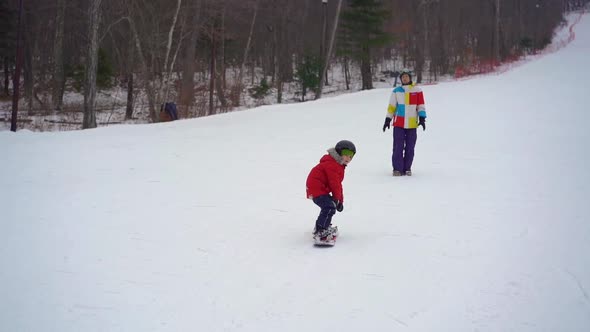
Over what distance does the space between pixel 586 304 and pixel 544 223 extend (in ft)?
6.90

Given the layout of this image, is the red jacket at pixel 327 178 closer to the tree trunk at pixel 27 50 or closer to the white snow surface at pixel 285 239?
the white snow surface at pixel 285 239

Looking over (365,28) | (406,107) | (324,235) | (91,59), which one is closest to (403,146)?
(406,107)

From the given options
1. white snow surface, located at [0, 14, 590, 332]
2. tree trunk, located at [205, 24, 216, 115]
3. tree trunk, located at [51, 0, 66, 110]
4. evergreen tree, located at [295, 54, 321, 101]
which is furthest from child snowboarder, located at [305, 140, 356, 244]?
evergreen tree, located at [295, 54, 321, 101]

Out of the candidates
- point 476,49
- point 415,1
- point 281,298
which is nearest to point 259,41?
point 415,1

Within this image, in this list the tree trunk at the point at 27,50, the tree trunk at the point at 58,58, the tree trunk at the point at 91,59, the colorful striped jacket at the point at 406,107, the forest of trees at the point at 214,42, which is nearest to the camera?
the colorful striped jacket at the point at 406,107

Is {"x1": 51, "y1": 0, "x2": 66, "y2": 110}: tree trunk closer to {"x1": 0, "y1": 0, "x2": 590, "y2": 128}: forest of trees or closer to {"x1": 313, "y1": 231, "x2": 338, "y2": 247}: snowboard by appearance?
{"x1": 0, "y1": 0, "x2": 590, "y2": 128}: forest of trees

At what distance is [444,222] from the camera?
19.9ft

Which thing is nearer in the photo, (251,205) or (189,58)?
(251,205)

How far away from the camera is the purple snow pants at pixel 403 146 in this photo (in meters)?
8.79

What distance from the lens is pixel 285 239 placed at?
571cm

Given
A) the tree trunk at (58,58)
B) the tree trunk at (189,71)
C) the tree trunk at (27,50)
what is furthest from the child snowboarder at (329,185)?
the tree trunk at (27,50)

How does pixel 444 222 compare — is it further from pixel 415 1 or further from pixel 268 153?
pixel 415 1

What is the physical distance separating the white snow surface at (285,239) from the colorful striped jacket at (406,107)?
99 cm

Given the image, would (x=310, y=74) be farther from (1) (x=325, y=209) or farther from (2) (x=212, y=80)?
(1) (x=325, y=209)
